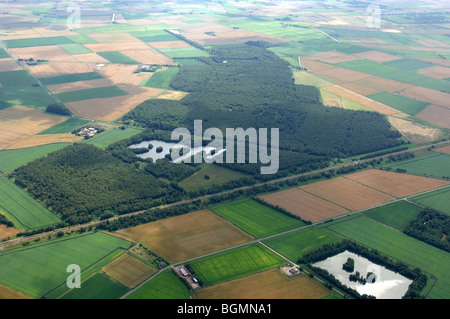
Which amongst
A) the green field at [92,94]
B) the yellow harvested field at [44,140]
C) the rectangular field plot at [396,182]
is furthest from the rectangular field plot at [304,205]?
the green field at [92,94]

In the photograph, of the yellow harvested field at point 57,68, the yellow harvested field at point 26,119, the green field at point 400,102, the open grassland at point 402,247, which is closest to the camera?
the open grassland at point 402,247

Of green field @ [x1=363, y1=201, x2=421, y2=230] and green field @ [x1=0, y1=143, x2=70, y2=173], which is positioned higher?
green field @ [x1=0, y1=143, x2=70, y2=173]

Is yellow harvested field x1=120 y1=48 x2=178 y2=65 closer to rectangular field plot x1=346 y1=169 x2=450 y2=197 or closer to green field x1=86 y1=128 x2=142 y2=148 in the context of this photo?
green field x1=86 y1=128 x2=142 y2=148

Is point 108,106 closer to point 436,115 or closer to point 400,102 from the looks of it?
point 400,102

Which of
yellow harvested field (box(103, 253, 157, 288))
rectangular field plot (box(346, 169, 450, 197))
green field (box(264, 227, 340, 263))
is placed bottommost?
yellow harvested field (box(103, 253, 157, 288))

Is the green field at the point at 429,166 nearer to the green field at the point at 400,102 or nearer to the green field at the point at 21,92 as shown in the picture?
the green field at the point at 400,102

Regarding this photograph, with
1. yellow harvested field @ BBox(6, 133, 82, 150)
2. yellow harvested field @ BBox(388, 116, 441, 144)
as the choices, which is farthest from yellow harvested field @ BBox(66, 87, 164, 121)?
yellow harvested field @ BBox(388, 116, 441, 144)

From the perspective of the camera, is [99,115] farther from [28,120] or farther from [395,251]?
[395,251]

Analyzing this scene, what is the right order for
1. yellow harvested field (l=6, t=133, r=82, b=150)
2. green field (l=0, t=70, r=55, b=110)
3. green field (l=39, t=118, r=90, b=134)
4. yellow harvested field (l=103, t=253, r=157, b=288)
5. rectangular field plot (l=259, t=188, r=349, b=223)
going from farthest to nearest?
1. green field (l=0, t=70, r=55, b=110)
2. green field (l=39, t=118, r=90, b=134)
3. yellow harvested field (l=6, t=133, r=82, b=150)
4. rectangular field plot (l=259, t=188, r=349, b=223)
5. yellow harvested field (l=103, t=253, r=157, b=288)
